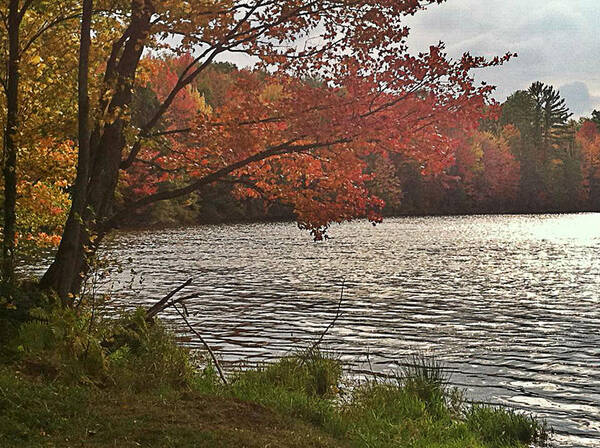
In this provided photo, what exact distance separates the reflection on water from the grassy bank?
1.85m

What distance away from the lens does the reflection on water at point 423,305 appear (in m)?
14.4

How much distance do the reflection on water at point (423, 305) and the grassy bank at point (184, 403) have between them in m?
1.85

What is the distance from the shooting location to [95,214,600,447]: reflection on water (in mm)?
14375

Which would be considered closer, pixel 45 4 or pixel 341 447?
pixel 341 447

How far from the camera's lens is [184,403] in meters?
8.85

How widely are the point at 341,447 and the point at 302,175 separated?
6.85 m

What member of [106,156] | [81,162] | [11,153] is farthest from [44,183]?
[81,162]

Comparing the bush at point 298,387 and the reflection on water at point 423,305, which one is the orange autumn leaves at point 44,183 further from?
the bush at point 298,387

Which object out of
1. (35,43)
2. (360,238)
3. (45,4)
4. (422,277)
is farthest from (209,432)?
(360,238)

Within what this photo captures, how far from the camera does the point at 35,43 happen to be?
14.8 metres

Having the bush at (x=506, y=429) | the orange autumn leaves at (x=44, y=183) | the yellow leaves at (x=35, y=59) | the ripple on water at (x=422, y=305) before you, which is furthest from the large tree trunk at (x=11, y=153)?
the bush at (x=506, y=429)

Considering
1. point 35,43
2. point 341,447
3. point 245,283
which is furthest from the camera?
point 245,283

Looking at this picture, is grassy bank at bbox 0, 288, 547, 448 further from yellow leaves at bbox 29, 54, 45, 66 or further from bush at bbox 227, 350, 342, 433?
yellow leaves at bbox 29, 54, 45, 66

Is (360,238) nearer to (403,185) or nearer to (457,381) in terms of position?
(457,381)
